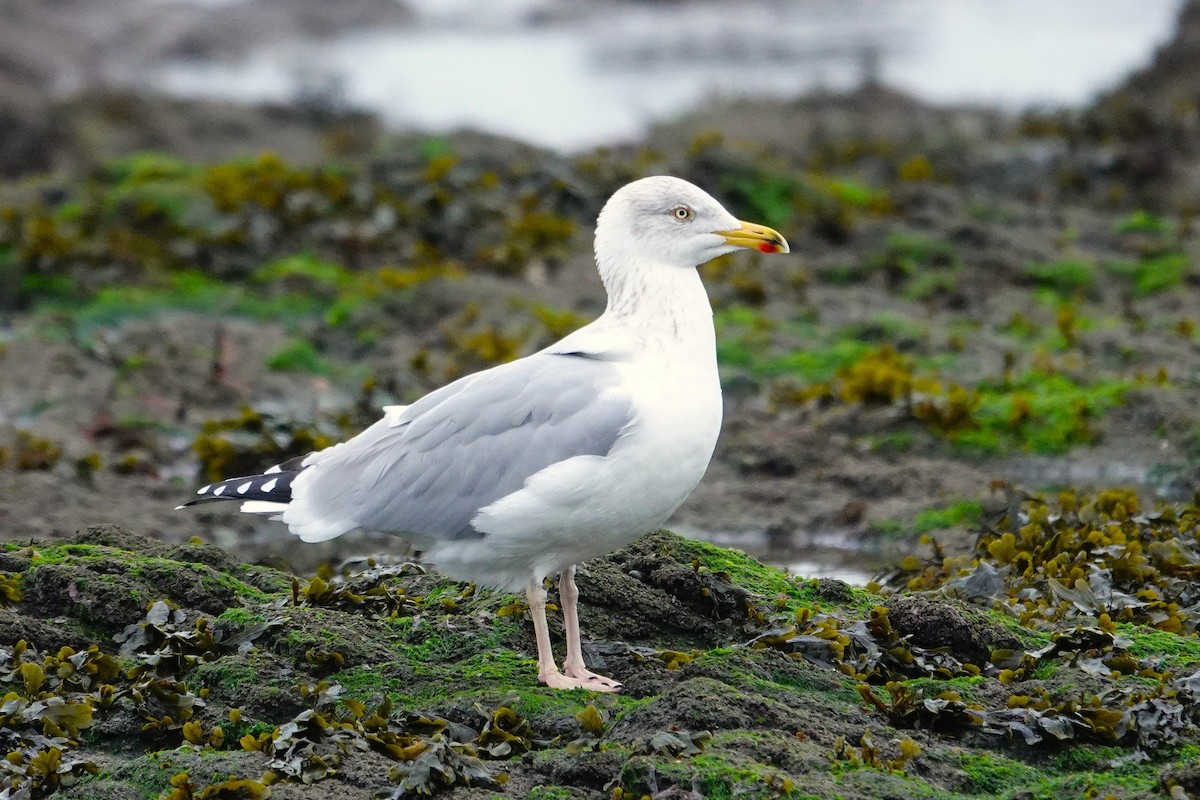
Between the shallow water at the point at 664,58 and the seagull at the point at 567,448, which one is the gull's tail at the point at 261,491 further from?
the shallow water at the point at 664,58

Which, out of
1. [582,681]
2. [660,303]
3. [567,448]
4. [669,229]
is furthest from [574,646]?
[669,229]

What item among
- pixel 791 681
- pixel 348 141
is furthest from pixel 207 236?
pixel 791 681

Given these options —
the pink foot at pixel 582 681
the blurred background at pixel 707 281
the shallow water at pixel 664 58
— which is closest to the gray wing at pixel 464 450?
the pink foot at pixel 582 681

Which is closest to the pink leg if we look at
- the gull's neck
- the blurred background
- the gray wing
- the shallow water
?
the gray wing

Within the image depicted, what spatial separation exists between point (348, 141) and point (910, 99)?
7888mm

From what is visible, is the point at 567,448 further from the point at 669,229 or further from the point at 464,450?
the point at 669,229

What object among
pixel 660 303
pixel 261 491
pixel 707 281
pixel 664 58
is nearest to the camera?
pixel 660 303

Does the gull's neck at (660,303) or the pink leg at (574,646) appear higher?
the gull's neck at (660,303)

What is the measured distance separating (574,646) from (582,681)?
0.61 feet

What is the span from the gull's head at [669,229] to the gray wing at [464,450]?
52cm

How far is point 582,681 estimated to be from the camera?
548 cm

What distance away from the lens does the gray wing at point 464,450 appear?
216 inches

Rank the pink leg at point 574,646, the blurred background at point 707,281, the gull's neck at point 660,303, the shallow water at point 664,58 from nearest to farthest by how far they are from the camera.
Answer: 1. the pink leg at point 574,646
2. the gull's neck at point 660,303
3. the blurred background at point 707,281
4. the shallow water at point 664,58

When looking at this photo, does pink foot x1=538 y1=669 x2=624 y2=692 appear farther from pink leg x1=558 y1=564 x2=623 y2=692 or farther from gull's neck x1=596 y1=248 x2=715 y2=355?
gull's neck x1=596 y1=248 x2=715 y2=355
